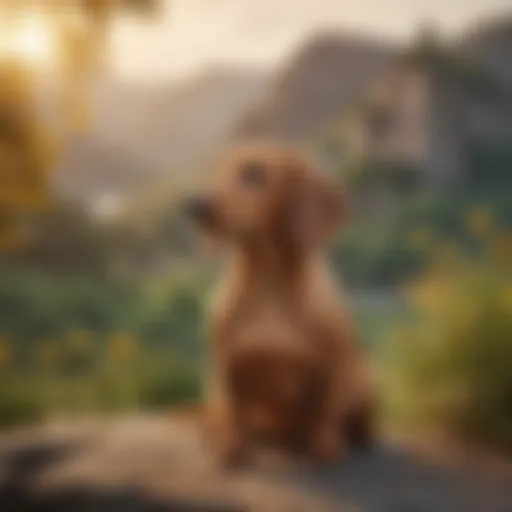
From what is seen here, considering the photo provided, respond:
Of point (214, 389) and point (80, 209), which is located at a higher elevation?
point (80, 209)

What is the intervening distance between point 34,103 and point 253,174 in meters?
0.36

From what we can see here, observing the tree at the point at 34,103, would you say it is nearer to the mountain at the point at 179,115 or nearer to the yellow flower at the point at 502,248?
the mountain at the point at 179,115

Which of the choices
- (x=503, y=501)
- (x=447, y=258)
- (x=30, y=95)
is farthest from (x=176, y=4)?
(x=503, y=501)

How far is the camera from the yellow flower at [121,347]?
1.55 m

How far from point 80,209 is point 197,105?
242mm

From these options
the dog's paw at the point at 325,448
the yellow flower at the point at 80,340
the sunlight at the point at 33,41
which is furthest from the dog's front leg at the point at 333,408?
the sunlight at the point at 33,41

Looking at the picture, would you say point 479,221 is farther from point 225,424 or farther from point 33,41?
point 33,41

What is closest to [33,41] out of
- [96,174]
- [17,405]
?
[96,174]

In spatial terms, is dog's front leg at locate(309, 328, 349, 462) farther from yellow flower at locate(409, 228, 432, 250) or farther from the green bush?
the green bush

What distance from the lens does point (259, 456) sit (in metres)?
1.53

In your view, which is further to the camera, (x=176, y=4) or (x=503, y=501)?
(x=176, y=4)

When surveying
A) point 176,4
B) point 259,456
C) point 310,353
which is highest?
point 176,4

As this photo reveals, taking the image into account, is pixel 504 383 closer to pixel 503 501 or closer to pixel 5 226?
pixel 503 501

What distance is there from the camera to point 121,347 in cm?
155
